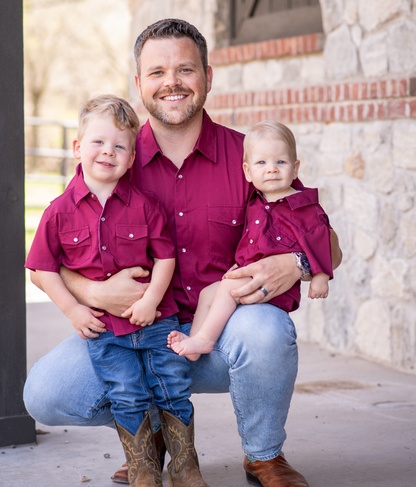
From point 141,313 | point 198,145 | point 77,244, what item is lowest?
point 141,313

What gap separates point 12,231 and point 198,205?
0.88 metres

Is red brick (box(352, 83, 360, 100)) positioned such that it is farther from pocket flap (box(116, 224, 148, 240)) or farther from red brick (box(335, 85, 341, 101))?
pocket flap (box(116, 224, 148, 240))

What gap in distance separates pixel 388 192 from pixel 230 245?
5.90 feet

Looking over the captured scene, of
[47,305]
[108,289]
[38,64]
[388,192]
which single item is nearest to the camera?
[108,289]

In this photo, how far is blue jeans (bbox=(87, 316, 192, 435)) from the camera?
2359 millimetres

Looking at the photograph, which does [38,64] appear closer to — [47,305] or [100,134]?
[47,305]

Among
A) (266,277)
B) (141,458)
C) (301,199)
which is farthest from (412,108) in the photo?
(141,458)

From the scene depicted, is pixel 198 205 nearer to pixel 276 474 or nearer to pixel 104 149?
pixel 104 149

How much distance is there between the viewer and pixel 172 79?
269cm

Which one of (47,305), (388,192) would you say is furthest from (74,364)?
(47,305)

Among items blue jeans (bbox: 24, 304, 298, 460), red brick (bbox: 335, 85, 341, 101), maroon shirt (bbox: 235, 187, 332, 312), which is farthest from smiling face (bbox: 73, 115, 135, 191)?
red brick (bbox: 335, 85, 341, 101)

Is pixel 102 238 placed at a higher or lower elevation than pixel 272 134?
lower

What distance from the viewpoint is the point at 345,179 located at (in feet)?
14.8

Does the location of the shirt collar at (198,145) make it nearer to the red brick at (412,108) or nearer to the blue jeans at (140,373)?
the blue jeans at (140,373)
